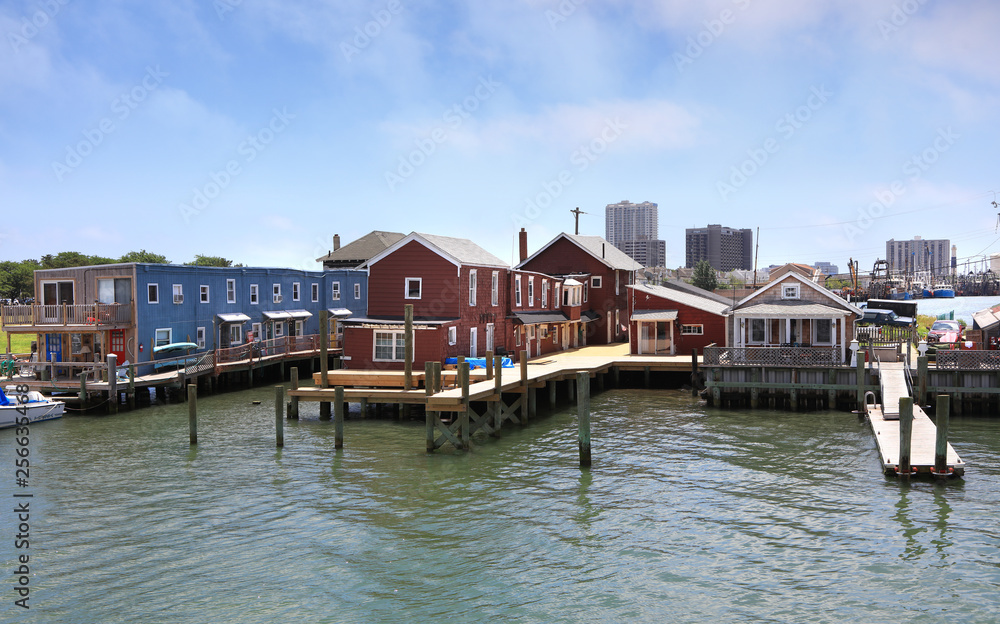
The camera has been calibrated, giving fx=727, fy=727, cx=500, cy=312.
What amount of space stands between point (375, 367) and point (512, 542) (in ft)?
76.2

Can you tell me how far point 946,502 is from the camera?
19.8 m

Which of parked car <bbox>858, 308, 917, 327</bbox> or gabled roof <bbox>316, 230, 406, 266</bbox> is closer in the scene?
parked car <bbox>858, 308, 917, 327</bbox>

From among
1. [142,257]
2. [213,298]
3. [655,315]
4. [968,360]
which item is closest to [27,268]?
[142,257]

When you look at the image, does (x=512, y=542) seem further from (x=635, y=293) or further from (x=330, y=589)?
(x=635, y=293)

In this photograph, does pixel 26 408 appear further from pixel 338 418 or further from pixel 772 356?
pixel 772 356

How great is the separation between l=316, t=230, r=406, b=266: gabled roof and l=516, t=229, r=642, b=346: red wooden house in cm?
2415

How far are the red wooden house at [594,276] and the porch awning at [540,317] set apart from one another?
6.52 meters

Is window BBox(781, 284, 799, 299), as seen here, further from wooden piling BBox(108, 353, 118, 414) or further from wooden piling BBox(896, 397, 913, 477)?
wooden piling BBox(108, 353, 118, 414)

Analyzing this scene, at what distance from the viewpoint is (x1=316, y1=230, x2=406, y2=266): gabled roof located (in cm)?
8131

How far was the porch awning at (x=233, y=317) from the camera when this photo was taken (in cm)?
4743

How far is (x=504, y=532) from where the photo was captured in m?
18.0

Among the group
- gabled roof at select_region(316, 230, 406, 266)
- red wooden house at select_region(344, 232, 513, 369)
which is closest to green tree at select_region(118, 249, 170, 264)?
gabled roof at select_region(316, 230, 406, 266)

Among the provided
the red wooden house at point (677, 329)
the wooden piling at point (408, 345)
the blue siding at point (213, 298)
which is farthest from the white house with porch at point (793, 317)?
the blue siding at point (213, 298)

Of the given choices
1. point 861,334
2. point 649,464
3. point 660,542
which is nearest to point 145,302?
point 649,464
